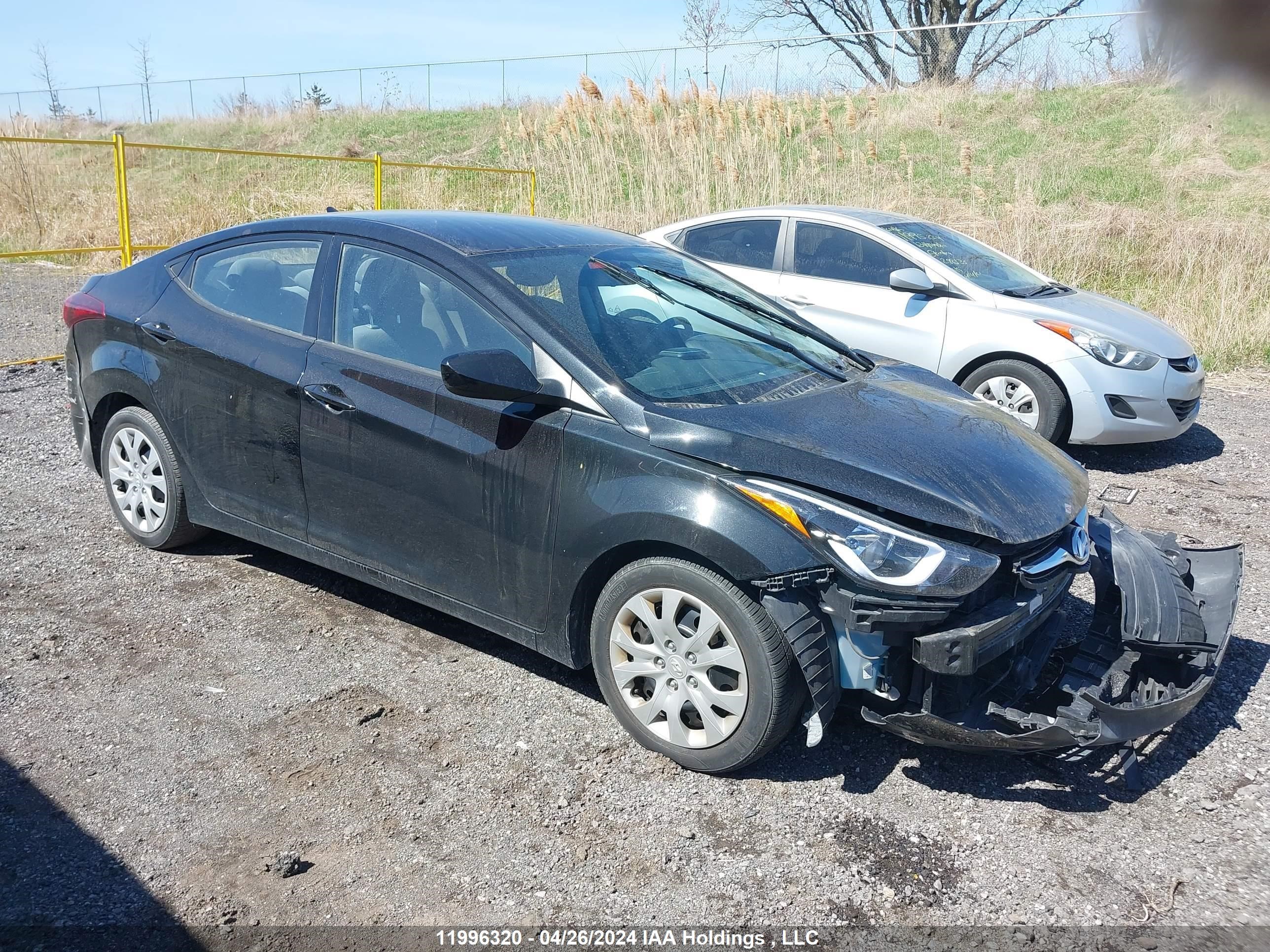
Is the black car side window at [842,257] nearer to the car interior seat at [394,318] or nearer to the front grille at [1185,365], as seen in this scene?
the front grille at [1185,365]

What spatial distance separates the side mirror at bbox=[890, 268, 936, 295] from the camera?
7.21 meters

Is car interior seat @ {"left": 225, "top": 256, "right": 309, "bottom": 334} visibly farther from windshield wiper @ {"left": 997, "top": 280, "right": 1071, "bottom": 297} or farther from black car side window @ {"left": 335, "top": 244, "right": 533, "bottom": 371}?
windshield wiper @ {"left": 997, "top": 280, "right": 1071, "bottom": 297}

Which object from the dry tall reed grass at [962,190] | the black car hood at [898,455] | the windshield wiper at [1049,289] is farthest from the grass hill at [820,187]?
the black car hood at [898,455]

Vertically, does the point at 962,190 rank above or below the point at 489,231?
above

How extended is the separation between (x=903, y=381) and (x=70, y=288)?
45.7 feet

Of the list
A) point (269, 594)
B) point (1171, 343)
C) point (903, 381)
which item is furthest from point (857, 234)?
point (269, 594)

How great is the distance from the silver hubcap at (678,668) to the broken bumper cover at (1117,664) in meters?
0.45

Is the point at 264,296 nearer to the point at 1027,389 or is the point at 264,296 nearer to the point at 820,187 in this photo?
the point at 1027,389

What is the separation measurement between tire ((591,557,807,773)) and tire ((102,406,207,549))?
7.77 feet

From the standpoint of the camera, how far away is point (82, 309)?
512 centimetres

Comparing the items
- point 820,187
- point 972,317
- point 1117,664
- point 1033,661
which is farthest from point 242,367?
point 820,187

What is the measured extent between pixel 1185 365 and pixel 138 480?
254 inches

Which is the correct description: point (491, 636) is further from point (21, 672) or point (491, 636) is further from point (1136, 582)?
point (1136, 582)

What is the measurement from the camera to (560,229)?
4684 mm
